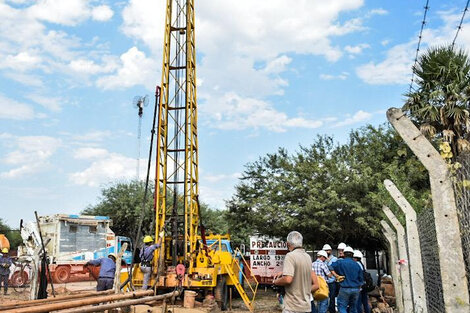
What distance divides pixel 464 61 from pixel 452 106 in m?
1.21

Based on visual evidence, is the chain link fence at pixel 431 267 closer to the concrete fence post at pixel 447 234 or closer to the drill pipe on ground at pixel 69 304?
the concrete fence post at pixel 447 234

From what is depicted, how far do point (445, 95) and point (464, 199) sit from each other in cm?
935

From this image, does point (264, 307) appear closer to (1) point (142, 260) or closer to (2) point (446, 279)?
(1) point (142, 260)

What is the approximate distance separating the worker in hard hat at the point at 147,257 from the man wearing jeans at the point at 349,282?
5997mm

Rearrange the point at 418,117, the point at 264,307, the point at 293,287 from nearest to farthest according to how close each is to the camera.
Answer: the point at 293,287, the point at 418,117, the point at 264,307

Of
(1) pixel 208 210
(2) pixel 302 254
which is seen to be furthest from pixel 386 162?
(1) pixel 208 210

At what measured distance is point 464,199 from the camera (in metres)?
3.66

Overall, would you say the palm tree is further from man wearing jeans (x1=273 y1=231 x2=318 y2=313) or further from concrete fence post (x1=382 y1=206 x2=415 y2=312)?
man wearing jeans (x1=273 y1=231 x2=318 y2=313)

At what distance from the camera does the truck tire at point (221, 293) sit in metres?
15.1

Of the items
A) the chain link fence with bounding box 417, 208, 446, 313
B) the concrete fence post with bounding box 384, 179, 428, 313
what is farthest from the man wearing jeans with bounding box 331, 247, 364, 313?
the concrete fence post with bounding box 384, 179, 428, 313

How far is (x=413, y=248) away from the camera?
706 centimetres

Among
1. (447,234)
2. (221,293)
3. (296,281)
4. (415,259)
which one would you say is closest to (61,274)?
(221,293)

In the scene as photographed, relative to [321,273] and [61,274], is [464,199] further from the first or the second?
[61,274]

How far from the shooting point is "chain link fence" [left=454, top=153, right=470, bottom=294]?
11.7ft
